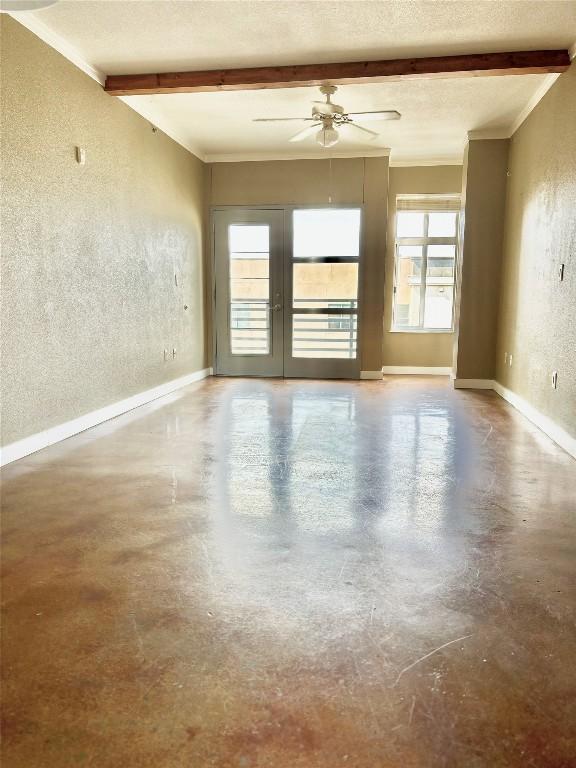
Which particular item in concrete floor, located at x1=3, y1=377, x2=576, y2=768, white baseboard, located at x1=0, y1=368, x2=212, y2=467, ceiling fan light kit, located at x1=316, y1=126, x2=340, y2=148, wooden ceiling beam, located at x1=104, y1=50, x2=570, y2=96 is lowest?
concrete floor, located at x1=3, y1=377, x2=576, y2=768

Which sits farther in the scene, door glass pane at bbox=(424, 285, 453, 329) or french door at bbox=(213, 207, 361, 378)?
door glass pane at bbox=(424, 285, 453, 329)

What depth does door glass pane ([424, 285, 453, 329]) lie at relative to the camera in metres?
8.07

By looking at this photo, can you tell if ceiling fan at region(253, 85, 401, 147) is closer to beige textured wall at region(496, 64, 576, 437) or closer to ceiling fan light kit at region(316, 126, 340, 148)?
ceiling fan light kit at region(316, 126, 340, 148)

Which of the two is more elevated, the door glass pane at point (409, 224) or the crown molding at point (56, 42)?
the crown molding at point (56, 42)

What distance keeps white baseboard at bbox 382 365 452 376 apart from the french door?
908 mm

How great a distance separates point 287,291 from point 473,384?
9.30 ft

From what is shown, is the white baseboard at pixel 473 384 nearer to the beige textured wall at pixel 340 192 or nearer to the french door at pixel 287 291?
the beige textured wall at pixel 340 192

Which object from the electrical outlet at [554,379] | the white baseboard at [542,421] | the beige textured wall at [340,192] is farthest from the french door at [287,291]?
the electrical outlet at [554,379]

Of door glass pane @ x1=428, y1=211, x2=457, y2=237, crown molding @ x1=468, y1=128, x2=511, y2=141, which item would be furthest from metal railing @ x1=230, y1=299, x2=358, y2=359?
crown molding @ x1=468, y1=128, x2=511, y2=141

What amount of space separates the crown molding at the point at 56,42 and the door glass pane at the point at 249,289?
310 cm

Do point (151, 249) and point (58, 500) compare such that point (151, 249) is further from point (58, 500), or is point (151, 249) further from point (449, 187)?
point (449, 187)

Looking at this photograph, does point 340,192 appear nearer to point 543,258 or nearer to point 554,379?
point 543,258

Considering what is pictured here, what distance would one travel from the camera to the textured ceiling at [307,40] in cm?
363

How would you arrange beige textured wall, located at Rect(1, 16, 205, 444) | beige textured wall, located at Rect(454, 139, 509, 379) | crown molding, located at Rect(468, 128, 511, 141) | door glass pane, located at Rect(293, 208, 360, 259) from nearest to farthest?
beige textured wall, located at Rect(1, 16, 205, 444) < crown molding, located at Rect(468, 128, 511, 141) < beige textured wall, located at Rect(454, 139, 509, 379) < door glass pane, located at Rect(293, 208, 360, 259)
